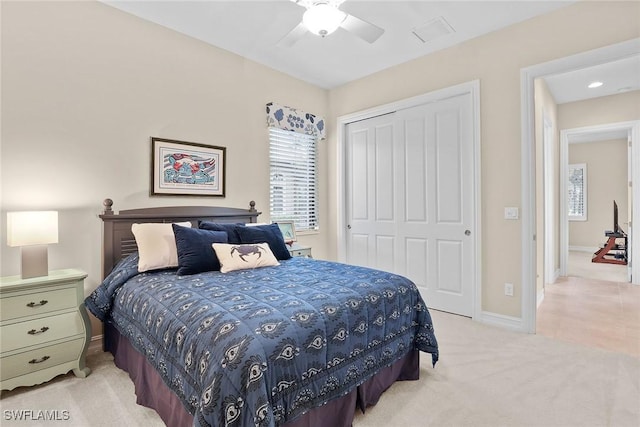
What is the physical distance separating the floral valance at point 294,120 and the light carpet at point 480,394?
2899 mm

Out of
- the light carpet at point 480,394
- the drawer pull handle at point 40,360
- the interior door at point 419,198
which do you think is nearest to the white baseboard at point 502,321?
the interior door at point 419,198

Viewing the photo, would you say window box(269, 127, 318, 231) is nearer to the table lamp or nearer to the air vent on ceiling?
the air vent on ceiling

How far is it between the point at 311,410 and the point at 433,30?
331 cm

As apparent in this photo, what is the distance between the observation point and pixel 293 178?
426cm

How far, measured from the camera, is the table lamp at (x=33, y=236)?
6.79 feet

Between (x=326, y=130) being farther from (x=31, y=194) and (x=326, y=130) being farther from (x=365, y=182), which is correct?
(x=31, y=194)

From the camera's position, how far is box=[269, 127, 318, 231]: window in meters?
4.02

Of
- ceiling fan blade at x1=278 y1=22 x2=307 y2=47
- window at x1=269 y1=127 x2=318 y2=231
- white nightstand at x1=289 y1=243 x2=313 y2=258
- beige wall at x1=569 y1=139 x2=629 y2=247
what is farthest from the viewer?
beige wall at x1=569 y1=139 x2=629 y2=247

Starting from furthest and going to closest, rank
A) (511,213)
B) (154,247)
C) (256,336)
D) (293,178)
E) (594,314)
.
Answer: (293,178) → (594,314) → (511,213) → (154,247) → (256,336)

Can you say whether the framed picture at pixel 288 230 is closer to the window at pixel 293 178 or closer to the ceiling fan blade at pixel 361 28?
the window at pixel 293 178

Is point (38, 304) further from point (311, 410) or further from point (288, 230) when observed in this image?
point (288, 230)

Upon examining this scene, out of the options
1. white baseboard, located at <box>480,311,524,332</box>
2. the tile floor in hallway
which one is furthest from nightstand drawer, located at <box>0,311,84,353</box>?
the tile floor in hallway

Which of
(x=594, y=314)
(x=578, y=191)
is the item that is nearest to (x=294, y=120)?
(x=594, y=314)

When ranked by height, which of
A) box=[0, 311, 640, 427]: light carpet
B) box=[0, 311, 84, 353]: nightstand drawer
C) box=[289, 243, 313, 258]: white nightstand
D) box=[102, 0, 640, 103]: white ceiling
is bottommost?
box=[0, 311, 640, 427]: light carpet
